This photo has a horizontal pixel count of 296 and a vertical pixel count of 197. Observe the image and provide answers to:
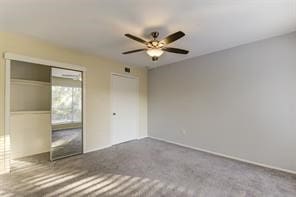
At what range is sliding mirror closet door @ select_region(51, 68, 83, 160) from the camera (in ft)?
11.6

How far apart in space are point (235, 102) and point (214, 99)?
1.57ft

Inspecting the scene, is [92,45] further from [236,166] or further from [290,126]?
[290,126]

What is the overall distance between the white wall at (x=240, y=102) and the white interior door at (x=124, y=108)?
39.8 inches

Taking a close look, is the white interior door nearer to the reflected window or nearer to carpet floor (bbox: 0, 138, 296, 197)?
the reflected window

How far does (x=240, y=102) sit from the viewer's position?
3484 mm

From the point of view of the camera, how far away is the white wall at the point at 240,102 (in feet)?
9.62

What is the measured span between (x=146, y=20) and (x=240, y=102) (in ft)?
8.26

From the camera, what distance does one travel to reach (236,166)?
316 cm

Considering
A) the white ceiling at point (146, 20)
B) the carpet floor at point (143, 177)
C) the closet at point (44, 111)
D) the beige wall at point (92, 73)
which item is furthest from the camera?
the closet at point (44, 111)

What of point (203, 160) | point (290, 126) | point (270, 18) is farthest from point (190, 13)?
point (203, 160)

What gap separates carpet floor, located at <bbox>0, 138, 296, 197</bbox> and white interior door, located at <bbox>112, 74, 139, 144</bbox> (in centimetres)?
116

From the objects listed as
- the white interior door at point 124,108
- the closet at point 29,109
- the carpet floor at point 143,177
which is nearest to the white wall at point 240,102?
the carpet floor at point 143,177

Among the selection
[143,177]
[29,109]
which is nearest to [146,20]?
[143,177]

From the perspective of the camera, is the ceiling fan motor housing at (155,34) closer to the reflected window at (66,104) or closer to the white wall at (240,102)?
the white wall at (240,102)
